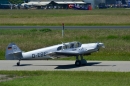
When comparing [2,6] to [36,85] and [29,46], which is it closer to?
[29,46]

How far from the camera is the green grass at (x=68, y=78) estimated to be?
16.7 meters

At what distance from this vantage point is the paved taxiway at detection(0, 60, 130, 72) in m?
21.6

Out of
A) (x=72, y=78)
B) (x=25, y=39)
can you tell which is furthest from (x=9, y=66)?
(x=25, y=39)

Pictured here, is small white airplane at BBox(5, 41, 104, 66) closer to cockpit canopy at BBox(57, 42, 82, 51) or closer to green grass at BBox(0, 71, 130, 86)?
cockpit canopy at BBox(57, 42, 82, 51)

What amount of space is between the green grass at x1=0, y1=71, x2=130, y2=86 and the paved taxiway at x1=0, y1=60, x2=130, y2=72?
1.65m

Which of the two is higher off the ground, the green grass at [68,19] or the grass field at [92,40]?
the grass field at [92,40]

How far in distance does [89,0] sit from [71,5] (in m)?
15.2

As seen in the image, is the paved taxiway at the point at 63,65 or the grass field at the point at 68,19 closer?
the paved taxiway at the point at 63,65

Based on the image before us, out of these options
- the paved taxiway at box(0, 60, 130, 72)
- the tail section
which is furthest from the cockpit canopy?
the tail section

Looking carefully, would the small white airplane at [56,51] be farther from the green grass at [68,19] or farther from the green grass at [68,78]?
the green grass at [68,19]

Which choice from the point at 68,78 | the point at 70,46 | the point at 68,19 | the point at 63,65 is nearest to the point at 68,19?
the point at 68,19

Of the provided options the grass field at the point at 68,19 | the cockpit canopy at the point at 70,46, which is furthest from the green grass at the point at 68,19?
the cockpit canopy at the point at 70,46

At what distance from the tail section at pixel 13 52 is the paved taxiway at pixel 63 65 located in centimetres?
45

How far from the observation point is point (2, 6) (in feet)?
498
